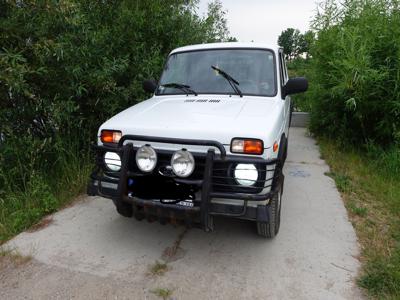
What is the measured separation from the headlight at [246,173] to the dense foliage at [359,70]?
3.39 metres

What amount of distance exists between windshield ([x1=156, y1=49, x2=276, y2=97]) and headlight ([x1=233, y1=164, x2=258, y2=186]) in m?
1.21

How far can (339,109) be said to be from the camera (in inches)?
242

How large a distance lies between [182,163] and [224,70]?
1.55m

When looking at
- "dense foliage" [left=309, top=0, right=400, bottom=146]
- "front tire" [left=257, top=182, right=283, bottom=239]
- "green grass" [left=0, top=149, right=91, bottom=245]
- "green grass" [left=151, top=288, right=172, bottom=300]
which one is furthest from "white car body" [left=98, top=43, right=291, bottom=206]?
"dense foliage" [left=309, top=0, right=400, bottom=146]

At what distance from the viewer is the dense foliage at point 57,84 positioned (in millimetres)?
3578

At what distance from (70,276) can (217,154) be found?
1514 millimetres

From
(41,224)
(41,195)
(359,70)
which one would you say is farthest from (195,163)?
(359,70)

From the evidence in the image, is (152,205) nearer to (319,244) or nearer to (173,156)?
(173,156)

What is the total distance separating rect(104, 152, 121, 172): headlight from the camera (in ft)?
9.24

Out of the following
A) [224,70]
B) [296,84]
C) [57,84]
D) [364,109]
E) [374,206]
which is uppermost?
[224,70]

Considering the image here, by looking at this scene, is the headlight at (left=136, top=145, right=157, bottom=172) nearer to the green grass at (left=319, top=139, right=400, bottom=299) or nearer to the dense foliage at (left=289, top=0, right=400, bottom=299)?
the green grass at (left=319, top=139, right=400, bottom=299)

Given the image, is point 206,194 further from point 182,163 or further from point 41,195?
point 41,195

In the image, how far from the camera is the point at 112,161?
112 inches

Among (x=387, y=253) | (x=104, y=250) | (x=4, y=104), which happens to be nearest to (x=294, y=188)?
(x=387, y=253)
